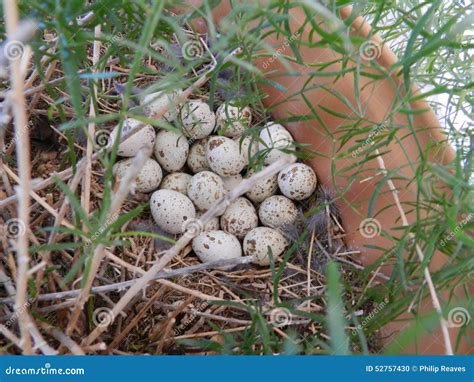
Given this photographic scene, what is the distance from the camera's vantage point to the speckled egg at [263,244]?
3.00 feet

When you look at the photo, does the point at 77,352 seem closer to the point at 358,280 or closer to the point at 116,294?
the point at 116,294

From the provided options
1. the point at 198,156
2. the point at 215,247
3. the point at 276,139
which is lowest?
the point at 215,247

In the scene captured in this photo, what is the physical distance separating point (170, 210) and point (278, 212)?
0.61 feet

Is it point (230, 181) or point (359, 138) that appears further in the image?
point (230, 181)

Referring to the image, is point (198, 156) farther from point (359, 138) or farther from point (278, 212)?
point (359, 138)

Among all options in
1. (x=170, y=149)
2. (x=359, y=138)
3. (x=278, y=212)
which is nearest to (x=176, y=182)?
(x=170, y=149)

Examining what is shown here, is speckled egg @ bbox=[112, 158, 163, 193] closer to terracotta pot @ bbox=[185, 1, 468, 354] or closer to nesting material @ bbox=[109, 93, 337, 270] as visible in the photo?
nesting material @ bbox=[109, 93, 337, 270]

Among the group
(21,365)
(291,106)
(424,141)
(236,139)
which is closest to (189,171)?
(236,139)

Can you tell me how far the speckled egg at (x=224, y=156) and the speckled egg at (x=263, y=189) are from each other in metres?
0.04

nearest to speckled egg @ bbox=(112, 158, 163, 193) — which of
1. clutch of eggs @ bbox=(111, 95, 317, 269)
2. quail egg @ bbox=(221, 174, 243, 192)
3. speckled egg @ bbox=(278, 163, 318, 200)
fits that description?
clutch of eggs @ bbox=(111, 95, 317, 269)

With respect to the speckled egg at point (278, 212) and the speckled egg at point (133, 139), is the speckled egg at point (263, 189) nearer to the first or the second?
the speckled egg at point (278, 212)

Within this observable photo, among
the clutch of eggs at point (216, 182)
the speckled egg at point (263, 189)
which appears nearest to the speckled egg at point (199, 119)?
the clutch of eggs at point (216, 182)

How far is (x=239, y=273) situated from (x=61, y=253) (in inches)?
11.9

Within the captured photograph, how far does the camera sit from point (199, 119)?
93 cm
